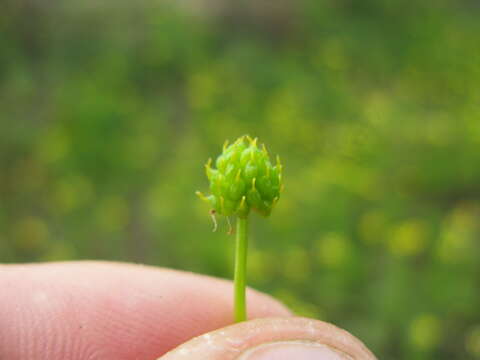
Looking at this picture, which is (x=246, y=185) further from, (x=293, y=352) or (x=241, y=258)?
(x=293, y=352)

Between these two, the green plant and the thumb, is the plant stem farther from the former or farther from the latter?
the thumb

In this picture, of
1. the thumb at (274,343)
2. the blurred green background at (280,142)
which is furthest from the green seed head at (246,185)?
the blurred green background at (280,142)

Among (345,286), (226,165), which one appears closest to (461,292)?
(345,286)

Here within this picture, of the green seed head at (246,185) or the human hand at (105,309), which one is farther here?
the human hand at (105,309)

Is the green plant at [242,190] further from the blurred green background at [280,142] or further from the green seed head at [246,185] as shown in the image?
the blurred green background at [280,142]

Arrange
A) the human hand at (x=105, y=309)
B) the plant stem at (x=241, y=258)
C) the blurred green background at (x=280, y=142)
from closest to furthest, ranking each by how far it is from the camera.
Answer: the plant stem at (x=241, y=258) < the human hand at (x=105, y=309) < the blurred green background at (x=280, y=142)

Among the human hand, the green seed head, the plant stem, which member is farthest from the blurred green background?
the green seed head

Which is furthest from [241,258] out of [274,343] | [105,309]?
[105,309]

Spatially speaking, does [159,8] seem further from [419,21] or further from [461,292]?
[461,292]
